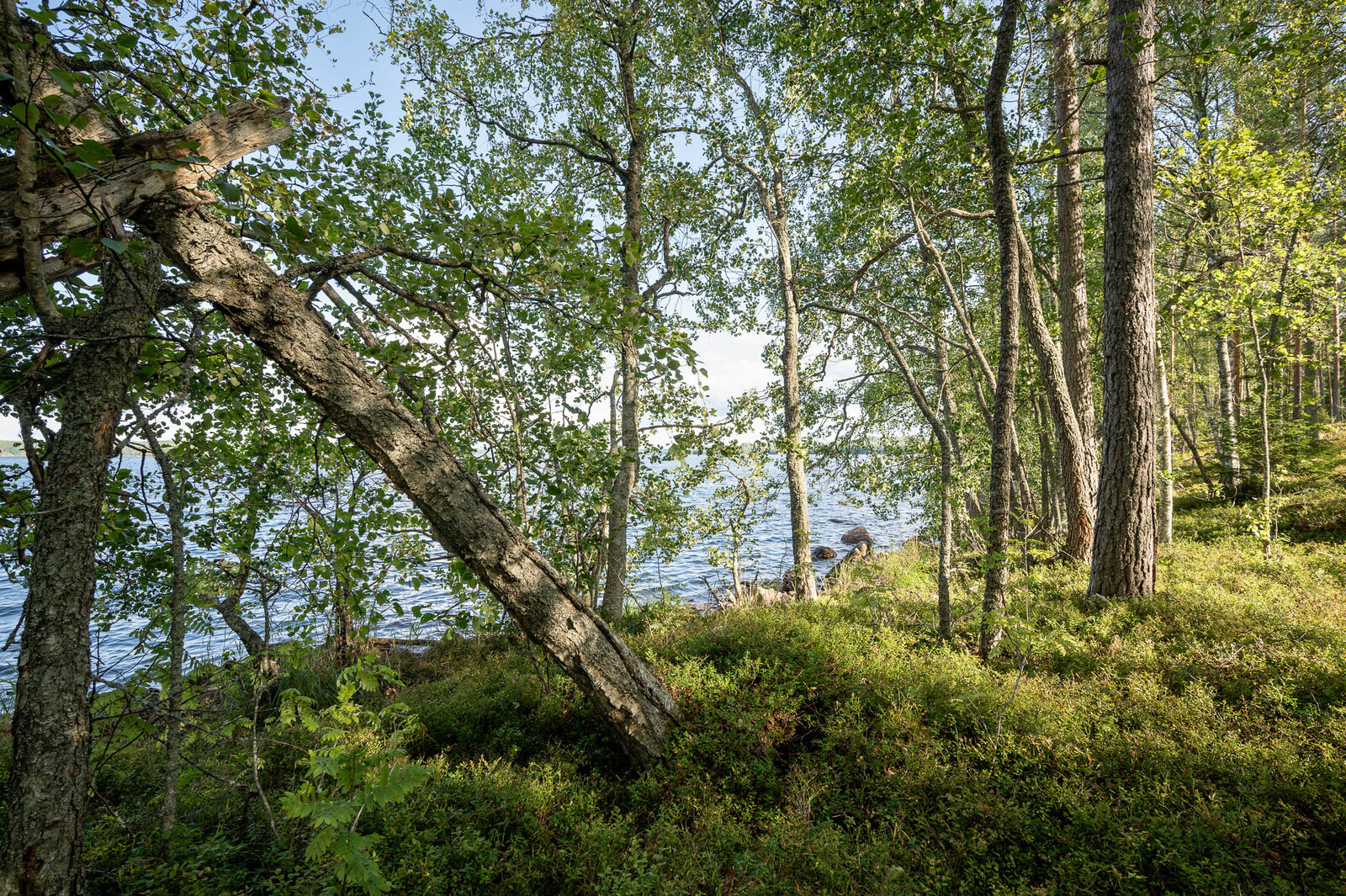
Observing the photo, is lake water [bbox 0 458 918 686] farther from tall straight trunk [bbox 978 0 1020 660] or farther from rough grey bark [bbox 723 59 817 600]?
tall straight trunk [bbox 978 0 1020 660]

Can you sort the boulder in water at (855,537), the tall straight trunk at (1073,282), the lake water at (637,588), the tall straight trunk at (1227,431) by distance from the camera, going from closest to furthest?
1. the lake water at (637,588)
2. the tall straight trunk at (1073,282)
3. the tall straight trunk at (1227,431)
4. the boulder in water at (855,537)

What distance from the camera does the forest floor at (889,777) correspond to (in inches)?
112

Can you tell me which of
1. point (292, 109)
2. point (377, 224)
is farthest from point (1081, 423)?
point (292, 109)

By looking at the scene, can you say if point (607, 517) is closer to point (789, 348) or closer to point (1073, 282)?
point (789, 348)

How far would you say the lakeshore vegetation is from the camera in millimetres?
2492

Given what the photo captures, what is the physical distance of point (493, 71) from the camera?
668 cm

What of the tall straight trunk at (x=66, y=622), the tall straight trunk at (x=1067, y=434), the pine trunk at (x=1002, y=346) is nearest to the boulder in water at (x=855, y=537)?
the tall straight trunk at (x=1067, y=434)

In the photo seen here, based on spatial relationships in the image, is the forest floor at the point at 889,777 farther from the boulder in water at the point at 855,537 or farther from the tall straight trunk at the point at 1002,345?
the boulder in water at the point at 855,537

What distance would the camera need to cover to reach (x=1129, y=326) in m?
5.58

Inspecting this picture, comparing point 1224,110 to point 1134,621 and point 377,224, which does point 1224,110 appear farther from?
point 377,224

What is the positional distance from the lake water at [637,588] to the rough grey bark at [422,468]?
2.07 ft

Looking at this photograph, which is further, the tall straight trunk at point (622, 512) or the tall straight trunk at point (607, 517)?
the tall straight trunk at point (622, 512)

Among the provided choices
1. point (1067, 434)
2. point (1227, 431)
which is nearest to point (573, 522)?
point (1067, 434)

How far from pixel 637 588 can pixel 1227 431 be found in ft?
46.1
